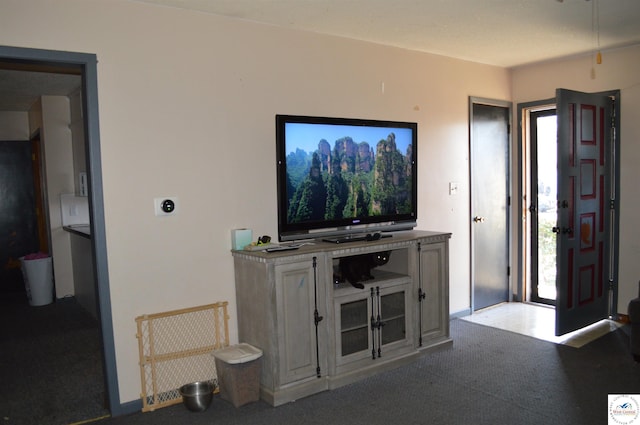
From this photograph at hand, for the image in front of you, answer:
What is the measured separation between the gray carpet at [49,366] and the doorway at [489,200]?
11.6 ft

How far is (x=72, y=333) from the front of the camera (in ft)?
15.1

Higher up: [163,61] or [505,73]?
[505,73]

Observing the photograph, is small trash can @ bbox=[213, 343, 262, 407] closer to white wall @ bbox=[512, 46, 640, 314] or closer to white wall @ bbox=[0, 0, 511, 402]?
white wall @ bbox=[0, 0, 511, 402]

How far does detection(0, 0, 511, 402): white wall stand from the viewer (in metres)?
2.87

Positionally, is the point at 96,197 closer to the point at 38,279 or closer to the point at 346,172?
the point at 346,172

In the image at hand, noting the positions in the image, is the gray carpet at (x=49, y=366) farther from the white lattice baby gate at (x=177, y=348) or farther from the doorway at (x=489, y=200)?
the doorway at (x=489, y=200)

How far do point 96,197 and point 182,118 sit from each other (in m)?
0.71

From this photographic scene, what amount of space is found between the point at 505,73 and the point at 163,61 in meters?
3.65

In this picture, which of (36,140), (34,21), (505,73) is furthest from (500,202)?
(36,140)

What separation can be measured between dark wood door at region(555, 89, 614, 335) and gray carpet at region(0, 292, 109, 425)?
141 inches

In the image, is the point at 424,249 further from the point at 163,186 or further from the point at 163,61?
the point at 163,61

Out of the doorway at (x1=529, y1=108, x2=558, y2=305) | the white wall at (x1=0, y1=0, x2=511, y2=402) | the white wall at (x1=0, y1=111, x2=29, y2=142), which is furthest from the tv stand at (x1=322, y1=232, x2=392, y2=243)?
the white wall at (x1=0, y1=111, x2=29, y2=142)

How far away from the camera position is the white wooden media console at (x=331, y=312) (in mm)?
3041

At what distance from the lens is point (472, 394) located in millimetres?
3100
